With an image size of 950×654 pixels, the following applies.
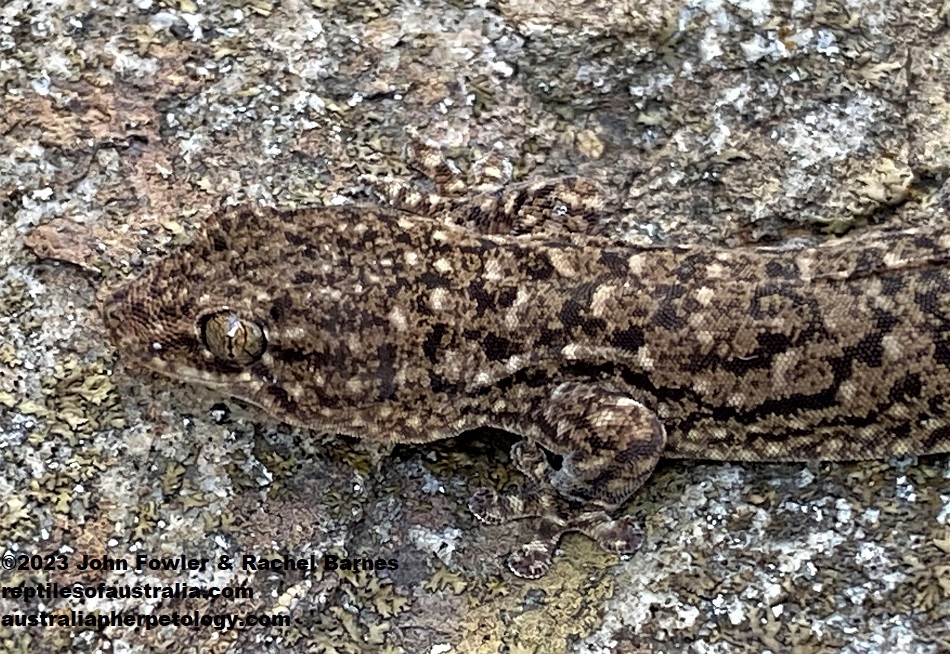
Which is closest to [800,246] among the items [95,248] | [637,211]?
[637,211]

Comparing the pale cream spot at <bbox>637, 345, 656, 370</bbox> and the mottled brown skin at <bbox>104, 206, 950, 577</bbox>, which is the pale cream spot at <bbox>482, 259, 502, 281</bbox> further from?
the pale cream spot at <bbox>637, 345, 656, 370</bbox>

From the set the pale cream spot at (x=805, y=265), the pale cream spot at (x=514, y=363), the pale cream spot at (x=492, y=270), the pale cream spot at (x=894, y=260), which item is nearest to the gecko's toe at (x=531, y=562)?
the pale cream spot at (x=514, y=363)

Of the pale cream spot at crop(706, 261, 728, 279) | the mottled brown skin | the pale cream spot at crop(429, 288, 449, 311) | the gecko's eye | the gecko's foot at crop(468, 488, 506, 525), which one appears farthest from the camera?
the gecko's foot at crop(468, 488, 506, 525)

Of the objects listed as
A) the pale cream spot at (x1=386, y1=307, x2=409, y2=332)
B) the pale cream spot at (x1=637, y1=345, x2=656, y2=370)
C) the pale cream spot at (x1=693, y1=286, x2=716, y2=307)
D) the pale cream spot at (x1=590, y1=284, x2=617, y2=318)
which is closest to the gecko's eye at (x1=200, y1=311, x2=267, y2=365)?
the pale cream spot at (x1=386, y1=307, x2=409, y2=332)

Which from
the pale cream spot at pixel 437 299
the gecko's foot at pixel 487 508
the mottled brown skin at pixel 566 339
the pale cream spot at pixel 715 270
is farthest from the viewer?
the gecko's foot at pixel 487 508

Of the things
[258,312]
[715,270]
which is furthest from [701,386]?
[258,312]

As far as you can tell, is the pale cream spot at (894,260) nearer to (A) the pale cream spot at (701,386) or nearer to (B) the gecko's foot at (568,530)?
(A) the pale cream spot at (701,386)

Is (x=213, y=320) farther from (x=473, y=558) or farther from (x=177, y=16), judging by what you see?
(x=177, y=16)
